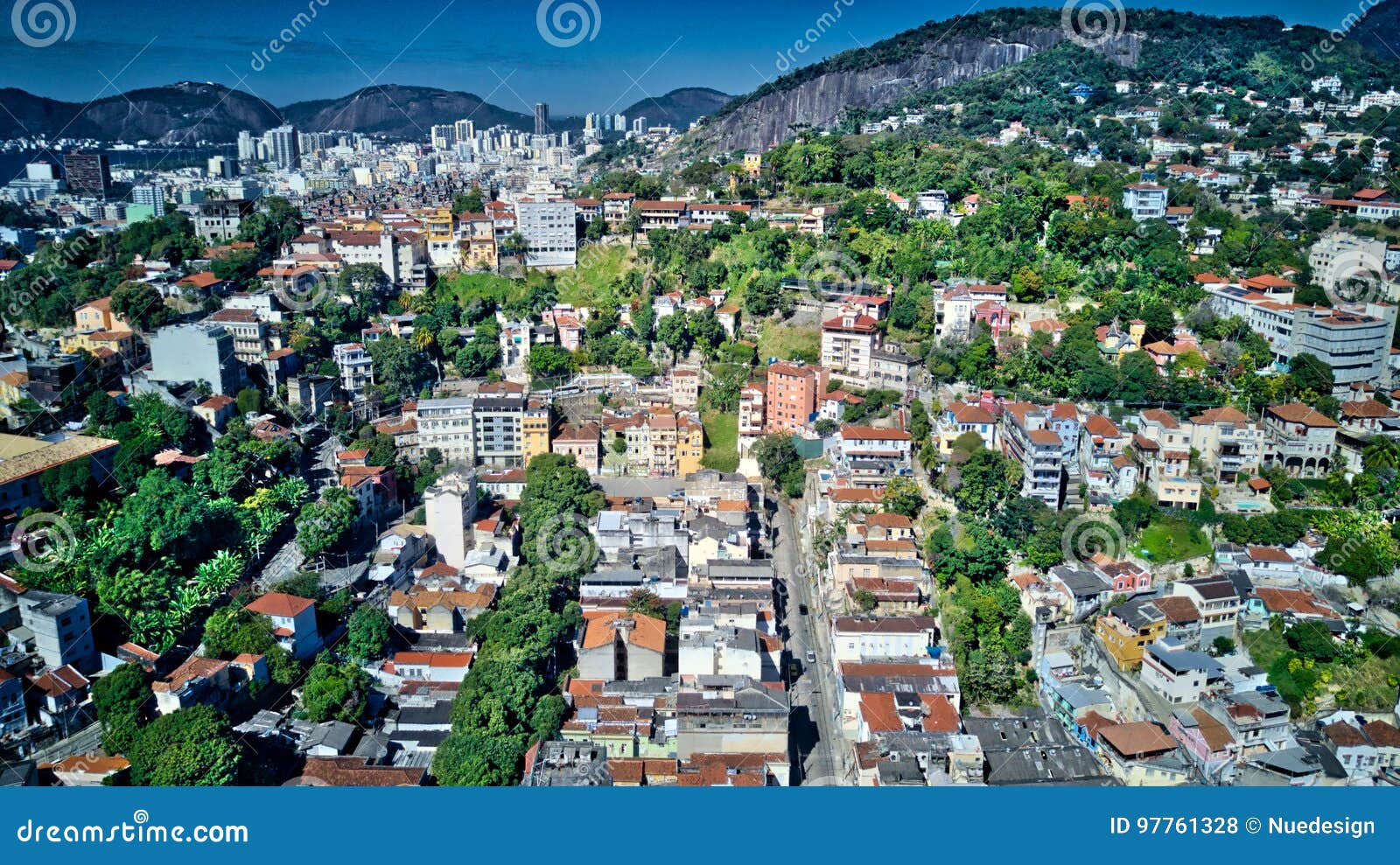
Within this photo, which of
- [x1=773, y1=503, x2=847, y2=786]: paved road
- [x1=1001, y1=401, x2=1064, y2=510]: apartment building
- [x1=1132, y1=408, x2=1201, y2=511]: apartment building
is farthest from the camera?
[x1=1132, y1=408, x2=1201, y2=511]: apartment building

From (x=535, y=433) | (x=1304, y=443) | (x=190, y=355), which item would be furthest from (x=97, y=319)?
(x=1304, y=443)

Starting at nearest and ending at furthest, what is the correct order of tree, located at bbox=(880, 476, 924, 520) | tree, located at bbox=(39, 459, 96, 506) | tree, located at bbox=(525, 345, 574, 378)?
tree, located at bbox=(39, 459, 96, 506) < tree, located at bbox=(880, 476, 924, 520) < tree, located at bbox=(525, 345, 574, 378)

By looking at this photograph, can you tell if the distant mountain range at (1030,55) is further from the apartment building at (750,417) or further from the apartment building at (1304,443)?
the apartment building at (1304,443)

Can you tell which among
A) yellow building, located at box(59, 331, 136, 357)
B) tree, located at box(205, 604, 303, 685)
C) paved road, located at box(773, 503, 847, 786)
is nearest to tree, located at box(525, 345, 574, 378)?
paved road, located at box(773, 503, 847, 786)

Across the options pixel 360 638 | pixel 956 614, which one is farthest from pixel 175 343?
pixel 956 614

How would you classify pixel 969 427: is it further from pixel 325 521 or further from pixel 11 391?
pixel 11 391

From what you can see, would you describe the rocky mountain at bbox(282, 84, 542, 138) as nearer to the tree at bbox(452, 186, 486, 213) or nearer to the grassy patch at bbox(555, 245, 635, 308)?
the tree at bbox(452, 186, 486, 213)
